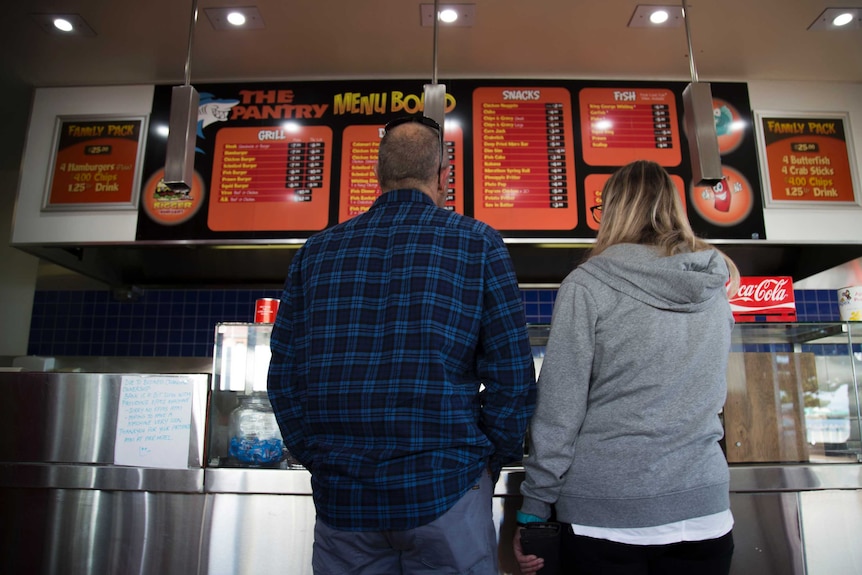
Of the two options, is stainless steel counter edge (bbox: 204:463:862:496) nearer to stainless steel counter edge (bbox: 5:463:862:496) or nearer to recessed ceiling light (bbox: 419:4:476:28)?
stainless steel counter edge (bbox: 5:463:862:496)

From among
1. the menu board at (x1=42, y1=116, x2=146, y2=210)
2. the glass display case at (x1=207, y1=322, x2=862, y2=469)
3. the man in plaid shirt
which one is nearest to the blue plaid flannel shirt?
the man in plaid shirt

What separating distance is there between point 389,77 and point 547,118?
809 mm

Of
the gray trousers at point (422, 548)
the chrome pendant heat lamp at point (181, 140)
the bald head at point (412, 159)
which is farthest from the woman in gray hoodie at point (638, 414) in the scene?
the chrome pendant heat lamp at point (181, 140)

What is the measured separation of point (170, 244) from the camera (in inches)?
113

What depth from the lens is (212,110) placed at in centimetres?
303

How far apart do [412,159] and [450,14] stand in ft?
5.15

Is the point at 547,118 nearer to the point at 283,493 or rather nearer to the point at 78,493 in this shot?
the point at 283,493

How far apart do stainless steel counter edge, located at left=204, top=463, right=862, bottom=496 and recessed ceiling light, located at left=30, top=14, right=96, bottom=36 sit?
2.04 m

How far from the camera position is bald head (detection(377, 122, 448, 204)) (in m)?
1.32

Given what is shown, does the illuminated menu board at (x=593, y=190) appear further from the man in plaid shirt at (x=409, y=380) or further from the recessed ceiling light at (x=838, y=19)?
the man in plaid shirt at (x=409, y=380)

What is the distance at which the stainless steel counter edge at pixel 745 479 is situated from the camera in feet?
6.16

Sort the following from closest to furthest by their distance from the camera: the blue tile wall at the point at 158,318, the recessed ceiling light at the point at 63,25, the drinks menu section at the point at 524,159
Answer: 1. the recessed ceiling light at the point at 63,25
2. the drinks menu section at the point at 524,159
3. the blue tile wall at the point at 158,318

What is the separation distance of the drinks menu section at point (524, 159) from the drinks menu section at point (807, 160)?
0.97m

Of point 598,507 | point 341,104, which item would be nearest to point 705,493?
point 598,507
